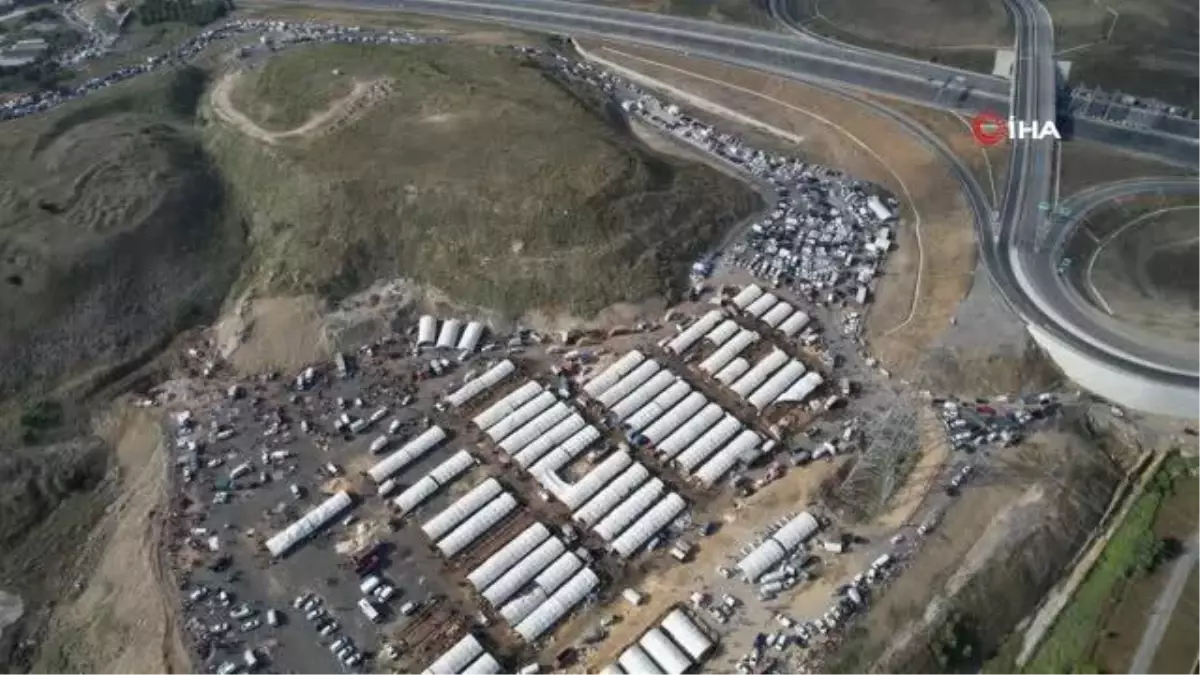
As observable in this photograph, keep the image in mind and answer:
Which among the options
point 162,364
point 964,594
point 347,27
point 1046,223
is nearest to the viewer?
point 964,594

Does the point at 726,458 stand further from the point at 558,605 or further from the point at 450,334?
the point at 450,334

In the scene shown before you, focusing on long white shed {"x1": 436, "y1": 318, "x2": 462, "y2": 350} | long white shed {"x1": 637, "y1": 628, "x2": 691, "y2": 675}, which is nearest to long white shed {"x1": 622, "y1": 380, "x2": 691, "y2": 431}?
long white shed {"x1": 436, "y1": 318, "x2": 462, "y2": 350}

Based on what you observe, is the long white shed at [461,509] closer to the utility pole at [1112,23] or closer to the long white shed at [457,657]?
the long white shed at [457,657]

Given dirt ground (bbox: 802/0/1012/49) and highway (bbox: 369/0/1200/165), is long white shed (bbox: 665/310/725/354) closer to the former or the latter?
highway (bbox: 369/0/1200/165)

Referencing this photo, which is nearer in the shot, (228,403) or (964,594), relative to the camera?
(964,594)

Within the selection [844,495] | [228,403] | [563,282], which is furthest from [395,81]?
[844,495]

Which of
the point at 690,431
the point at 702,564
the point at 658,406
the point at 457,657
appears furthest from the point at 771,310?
the point at 457,657

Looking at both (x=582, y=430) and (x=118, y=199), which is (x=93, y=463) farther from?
(x=582, y=430)
